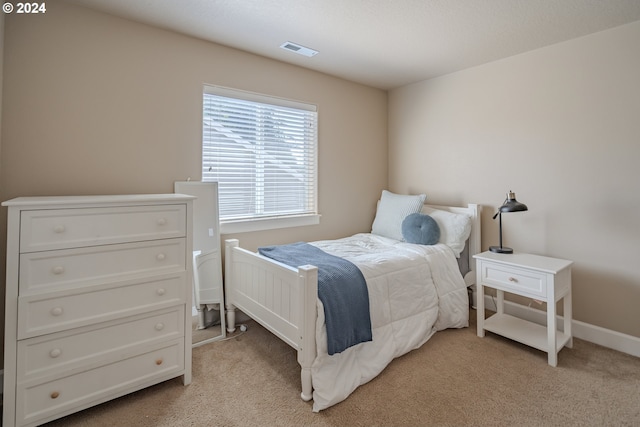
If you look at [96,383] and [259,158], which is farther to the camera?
[259,158]

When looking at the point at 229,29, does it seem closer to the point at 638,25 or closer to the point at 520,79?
the point at 520,79

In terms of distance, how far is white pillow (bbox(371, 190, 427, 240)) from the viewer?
315 cm

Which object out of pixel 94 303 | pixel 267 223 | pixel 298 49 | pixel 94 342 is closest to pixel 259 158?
pixel 267 223

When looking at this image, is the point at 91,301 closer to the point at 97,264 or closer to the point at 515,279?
the point at 97,264

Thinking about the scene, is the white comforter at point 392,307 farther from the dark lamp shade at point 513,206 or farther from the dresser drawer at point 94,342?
the dresser drawer at point 94,342

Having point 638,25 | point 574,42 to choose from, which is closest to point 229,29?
point 574,42

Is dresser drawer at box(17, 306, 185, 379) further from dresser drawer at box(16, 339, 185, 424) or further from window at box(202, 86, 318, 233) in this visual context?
window at box(202, 86, 318, 233)

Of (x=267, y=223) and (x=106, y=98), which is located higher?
(x=106, y=98)

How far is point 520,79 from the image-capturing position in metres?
2.77

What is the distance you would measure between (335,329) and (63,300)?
139cm

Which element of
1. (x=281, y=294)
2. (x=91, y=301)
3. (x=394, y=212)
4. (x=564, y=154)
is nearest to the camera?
(x=91, y=301)

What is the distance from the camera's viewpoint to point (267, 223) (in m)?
2.93

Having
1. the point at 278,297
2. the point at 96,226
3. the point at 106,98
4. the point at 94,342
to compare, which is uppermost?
the point at 106,98

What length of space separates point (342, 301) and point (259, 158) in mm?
1579
